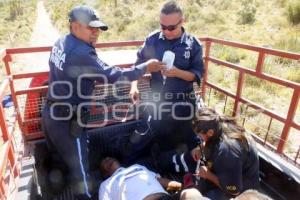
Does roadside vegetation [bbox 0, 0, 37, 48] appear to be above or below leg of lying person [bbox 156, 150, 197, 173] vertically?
below

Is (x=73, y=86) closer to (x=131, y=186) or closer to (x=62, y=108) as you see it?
(x=62, y=108)

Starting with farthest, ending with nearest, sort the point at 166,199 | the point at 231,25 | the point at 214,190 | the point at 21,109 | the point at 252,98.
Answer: the point at 231,25 < the point at 252,98 < the point at 21,109 < the point at 214,190 < the point at 166,199

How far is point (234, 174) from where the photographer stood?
2.33 m

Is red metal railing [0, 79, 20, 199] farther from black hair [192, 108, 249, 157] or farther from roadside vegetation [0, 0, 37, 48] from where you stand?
roadside vegetation [0, 0, 37, 48]

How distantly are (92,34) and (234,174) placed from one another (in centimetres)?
167

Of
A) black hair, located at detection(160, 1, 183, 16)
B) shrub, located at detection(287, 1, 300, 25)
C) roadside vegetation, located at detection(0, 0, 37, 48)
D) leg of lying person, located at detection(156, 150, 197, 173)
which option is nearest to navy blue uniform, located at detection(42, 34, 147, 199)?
black hair, located at detection(160, 1, 183, 16)

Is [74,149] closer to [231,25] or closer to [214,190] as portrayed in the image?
[214,190]

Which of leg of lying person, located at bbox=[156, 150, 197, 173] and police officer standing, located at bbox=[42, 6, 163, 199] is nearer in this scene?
police officer standing, located at bbox=[42, 6, 163, 199]

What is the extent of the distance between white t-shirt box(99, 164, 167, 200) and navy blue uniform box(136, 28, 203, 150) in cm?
126

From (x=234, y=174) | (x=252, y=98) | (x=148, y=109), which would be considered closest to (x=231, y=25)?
(x=252, y=98)

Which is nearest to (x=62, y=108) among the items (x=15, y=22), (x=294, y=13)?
(x=294, y=13)

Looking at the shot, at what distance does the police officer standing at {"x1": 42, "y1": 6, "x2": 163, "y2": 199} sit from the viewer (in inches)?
101

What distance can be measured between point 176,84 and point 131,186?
1.55 metres

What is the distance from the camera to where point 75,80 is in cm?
267
